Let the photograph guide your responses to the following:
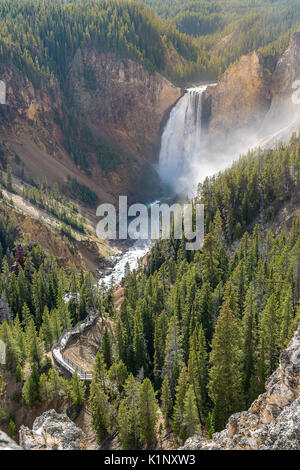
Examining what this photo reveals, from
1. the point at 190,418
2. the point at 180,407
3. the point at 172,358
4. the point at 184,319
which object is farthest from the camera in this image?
the point at 184,319

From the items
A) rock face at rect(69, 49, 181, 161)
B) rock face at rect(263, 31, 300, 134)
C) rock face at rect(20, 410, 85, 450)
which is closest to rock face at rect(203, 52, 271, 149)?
rock face at rect(263, 31, 300, 134)

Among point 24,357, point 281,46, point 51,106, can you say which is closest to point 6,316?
point 24,357

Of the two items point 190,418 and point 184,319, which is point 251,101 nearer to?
point 184,319

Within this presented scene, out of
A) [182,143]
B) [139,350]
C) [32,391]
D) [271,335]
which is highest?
[182,143]

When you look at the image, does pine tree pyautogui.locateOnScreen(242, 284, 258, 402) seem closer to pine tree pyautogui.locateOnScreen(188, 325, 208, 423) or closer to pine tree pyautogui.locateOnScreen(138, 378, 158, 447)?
pine tree pyautogui.locateOnScreen(188, 325, 208, 423)

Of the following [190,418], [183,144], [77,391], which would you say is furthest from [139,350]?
[183,144]

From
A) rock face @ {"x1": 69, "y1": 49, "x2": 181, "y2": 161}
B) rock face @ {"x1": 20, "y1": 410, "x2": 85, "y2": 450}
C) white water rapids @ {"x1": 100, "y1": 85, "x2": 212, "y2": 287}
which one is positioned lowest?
rock face @ {"x1": 20, "y1": 410, "x2": 85, "y2": 450}

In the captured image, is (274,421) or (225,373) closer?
(274,421)
